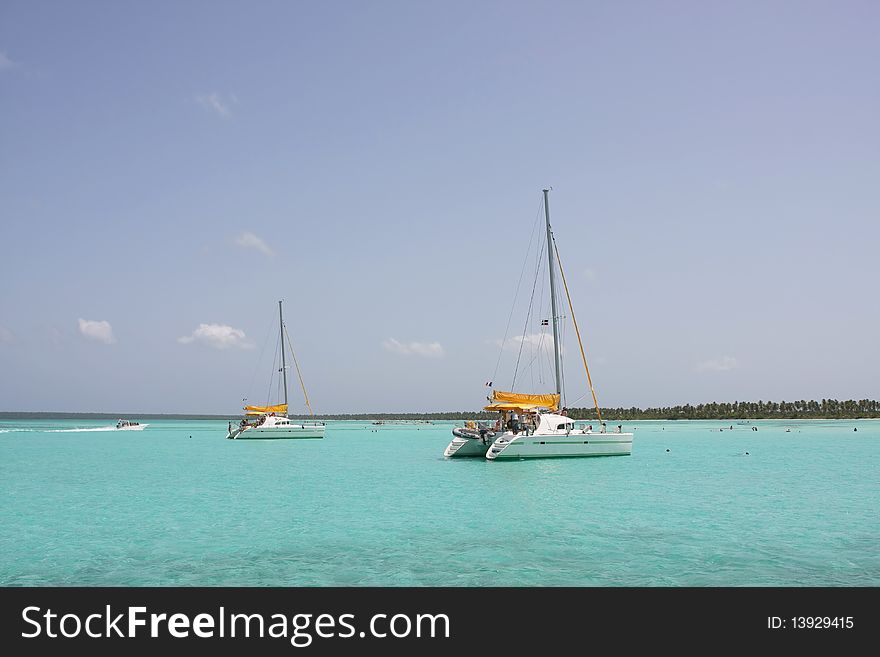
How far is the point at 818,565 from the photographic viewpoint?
15.2 m

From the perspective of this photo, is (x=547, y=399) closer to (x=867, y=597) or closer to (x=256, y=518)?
(x=256, y=518)

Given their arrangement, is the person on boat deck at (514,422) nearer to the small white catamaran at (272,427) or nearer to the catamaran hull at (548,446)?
the catamaran hull at (548,446)

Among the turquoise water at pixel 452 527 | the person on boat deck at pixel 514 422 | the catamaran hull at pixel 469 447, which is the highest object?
the person on boat deck at pixel 514 422

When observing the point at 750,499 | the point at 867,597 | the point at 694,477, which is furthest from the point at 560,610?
the point at 694,477

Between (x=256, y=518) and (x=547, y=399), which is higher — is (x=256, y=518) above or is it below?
below

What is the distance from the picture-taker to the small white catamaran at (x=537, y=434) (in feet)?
138

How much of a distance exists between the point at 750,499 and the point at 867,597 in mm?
16398

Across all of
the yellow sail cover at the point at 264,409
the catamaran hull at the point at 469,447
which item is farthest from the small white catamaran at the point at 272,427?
the catamaran hull at the point at 469,447

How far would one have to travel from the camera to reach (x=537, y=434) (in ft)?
139

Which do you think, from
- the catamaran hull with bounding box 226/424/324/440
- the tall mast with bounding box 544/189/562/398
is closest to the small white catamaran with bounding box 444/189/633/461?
the tall mast with bounding box 544/189/562/398

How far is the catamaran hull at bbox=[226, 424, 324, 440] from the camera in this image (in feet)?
266

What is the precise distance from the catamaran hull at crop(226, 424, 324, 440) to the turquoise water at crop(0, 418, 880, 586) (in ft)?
131

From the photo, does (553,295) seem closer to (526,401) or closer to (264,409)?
(526,401)

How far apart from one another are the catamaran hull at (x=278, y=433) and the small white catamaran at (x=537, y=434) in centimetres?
4019
